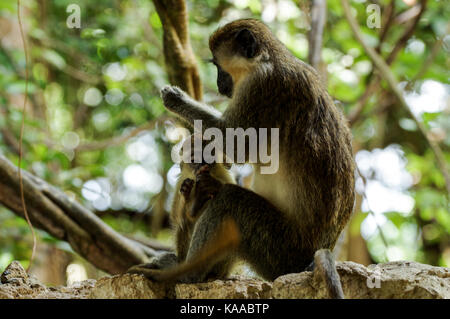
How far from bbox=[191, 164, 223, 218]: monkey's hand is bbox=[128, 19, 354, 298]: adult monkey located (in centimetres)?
22

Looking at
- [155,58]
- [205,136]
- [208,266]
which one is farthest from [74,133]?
[208,266]

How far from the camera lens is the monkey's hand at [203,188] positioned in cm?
337

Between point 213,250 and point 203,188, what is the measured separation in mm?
637

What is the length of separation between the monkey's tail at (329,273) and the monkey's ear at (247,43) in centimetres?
163

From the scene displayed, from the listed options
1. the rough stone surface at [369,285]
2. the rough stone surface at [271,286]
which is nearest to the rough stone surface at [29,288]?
the rough stone surface at [271,286]

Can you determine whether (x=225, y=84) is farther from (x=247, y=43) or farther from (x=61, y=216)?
(x=61, y=216)

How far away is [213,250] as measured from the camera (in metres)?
2.87

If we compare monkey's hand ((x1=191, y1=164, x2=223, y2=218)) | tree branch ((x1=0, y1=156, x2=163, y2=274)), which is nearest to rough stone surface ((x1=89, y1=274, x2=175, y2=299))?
monkey's hand ((x1=191, y1=164, x2=223, y2=218))

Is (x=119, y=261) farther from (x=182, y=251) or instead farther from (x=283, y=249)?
(x=283, y=249)

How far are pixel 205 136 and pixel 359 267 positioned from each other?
1341 mm

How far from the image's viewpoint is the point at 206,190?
3432 mm

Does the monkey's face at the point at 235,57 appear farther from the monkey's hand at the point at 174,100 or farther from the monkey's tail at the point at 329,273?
the monkey's tail at the point at 329,273

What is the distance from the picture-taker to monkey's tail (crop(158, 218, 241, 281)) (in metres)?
2.82


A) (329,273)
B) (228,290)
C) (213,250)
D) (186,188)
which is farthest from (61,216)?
(329,273)
